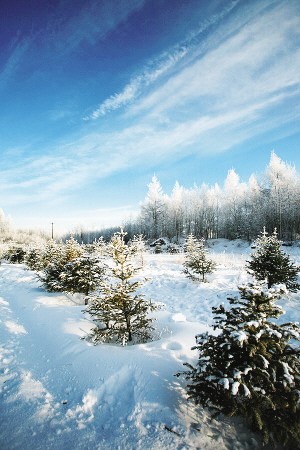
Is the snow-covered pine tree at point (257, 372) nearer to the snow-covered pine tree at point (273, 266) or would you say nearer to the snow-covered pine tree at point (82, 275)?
the snow-covered pine tree at point (82, 275)

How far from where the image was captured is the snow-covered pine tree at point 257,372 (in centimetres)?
308

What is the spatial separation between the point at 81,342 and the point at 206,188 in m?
55.2

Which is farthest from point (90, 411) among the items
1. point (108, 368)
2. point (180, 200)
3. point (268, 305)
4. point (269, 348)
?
point (180, 200)

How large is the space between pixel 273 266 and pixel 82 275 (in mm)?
8169

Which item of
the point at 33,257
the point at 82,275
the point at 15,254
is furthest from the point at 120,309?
the point at 15,254

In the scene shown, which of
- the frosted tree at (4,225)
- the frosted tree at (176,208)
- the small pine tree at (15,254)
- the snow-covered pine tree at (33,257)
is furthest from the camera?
the frosted tree at (4,225)

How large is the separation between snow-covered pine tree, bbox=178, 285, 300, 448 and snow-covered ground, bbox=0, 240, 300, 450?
391mm

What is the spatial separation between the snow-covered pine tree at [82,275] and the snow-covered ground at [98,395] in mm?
2797


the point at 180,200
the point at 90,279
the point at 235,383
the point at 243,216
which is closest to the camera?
the point at 235,383

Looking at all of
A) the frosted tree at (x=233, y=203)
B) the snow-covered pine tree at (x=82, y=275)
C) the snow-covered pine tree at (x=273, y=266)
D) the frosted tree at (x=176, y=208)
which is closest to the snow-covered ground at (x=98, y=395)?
the snow-covered pine tree at (x=82, y=275)

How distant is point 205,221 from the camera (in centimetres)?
5697

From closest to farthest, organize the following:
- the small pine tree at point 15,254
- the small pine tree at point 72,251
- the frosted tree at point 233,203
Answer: the small pine tree at point 72,251 → the small pine tree at point 15,254 → the frosted tree at point 233,203

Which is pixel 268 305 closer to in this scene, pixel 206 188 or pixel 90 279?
pixel 90 279

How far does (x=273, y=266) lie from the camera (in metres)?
10.4
